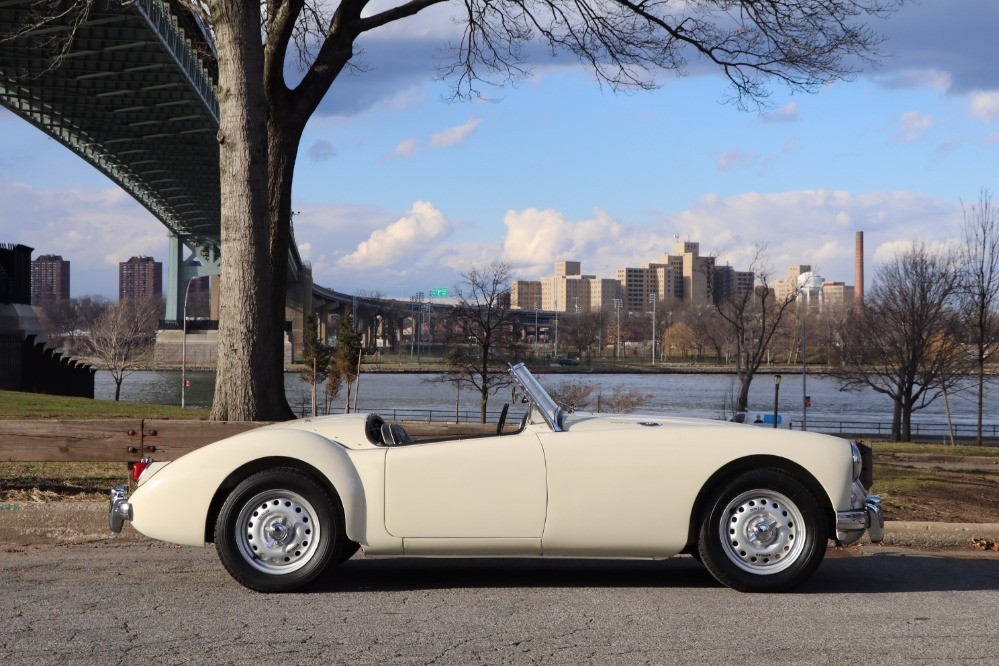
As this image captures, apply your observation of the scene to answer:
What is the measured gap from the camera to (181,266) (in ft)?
303

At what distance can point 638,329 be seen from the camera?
148 metres

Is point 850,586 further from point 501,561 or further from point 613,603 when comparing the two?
point 501,561

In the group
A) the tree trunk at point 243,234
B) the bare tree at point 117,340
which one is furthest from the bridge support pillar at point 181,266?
the tree trunk at point 243,234

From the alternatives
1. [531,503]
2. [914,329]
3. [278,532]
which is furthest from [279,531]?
[914,329]

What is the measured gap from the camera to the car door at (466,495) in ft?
16.8

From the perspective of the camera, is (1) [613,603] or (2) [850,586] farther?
(2) [850,586]

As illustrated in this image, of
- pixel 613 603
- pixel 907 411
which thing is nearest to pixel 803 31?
pixel 613 603

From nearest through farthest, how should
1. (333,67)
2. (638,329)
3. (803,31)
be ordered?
(333,67)
(803,31)
(638,329)

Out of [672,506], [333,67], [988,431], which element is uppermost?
[333,67]

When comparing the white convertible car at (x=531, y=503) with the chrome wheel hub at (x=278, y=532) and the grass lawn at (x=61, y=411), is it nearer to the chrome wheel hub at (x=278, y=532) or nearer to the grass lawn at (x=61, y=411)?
the chrome wheel hub at (x=278, y=532)

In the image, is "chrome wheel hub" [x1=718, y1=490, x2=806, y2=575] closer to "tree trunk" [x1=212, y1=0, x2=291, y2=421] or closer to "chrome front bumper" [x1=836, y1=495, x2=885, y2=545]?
"chrome front bumper" [x1=836, y1=495, x2=885, y2=545]

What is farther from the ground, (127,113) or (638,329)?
(127,113)

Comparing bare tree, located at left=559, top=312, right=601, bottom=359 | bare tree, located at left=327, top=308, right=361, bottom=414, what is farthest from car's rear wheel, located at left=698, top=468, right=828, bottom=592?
bare tree, located at left=559, top=312, right=601, bottom=359

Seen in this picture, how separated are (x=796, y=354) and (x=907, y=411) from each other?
72664 mm
